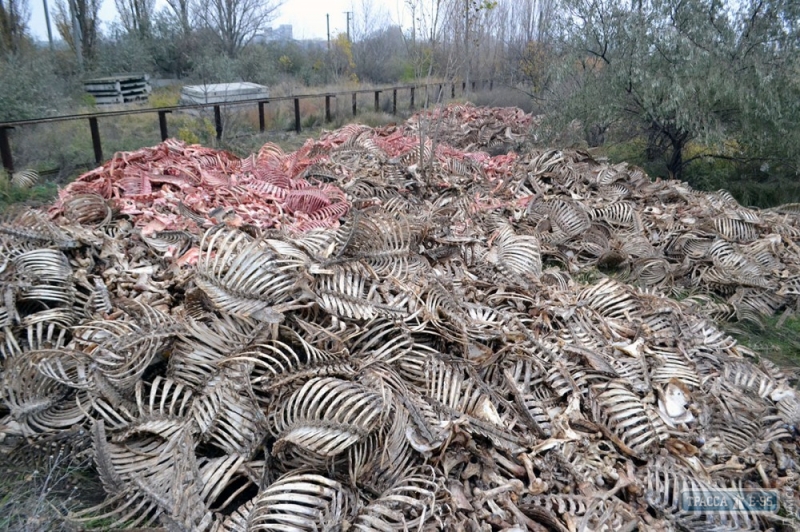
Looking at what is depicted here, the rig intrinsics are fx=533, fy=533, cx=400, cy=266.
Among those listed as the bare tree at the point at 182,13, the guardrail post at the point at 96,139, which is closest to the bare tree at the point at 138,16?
the bare tree at the point at 182,13

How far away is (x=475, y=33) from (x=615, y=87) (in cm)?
259

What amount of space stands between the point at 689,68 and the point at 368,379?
310 inches

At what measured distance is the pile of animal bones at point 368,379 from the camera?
226 centimetres

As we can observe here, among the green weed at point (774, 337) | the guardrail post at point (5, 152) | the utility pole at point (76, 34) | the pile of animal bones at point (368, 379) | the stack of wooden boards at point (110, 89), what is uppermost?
the utility pole at point (76, 34)

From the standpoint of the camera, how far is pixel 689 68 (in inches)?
314

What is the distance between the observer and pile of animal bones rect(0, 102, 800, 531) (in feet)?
7.41

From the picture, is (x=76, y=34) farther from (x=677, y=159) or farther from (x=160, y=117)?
(x=677, y=159)

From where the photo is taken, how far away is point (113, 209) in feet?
15.3

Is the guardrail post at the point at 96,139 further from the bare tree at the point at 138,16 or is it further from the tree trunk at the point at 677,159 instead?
the bare tree at the point at 138,16

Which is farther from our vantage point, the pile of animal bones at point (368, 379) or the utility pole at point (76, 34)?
the utility pole at point (76, 34)

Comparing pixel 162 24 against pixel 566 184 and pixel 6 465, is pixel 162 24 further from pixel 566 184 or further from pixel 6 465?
pixel 6 465

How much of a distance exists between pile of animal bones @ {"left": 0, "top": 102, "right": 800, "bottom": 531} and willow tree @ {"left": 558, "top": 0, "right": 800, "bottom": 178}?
4315 millimetres

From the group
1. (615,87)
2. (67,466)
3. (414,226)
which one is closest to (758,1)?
(615,87)

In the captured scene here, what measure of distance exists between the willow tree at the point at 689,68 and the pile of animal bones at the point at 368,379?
14.2 feet
